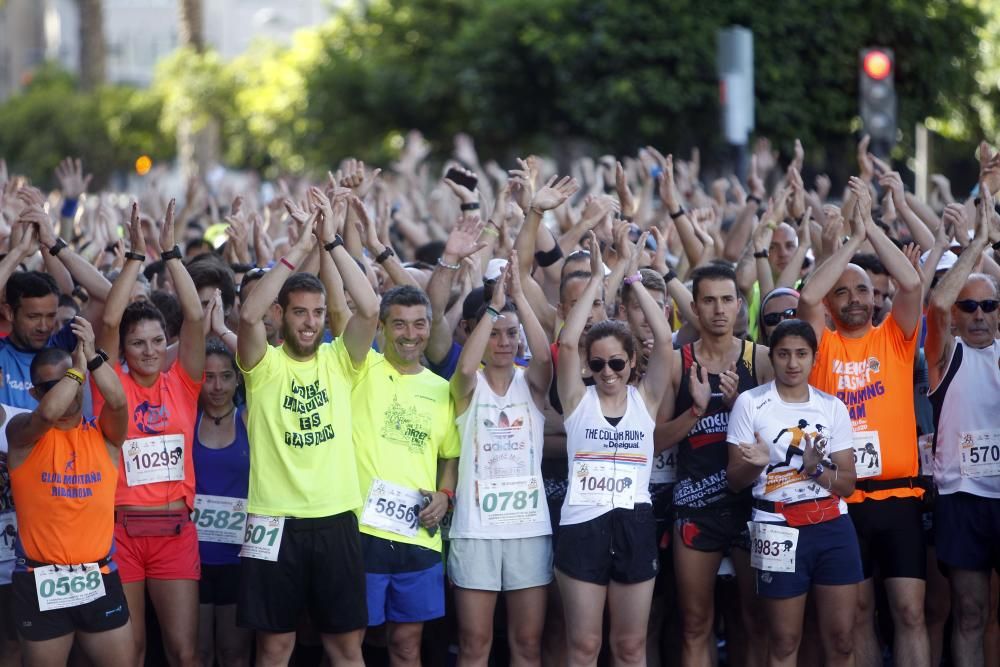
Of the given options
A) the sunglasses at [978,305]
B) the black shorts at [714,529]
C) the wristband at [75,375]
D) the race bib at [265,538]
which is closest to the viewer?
the wristband at [75,375]

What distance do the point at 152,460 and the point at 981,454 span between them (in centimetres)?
392

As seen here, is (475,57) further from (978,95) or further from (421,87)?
(978,95)

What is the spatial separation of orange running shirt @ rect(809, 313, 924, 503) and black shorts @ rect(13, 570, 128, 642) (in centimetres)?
341

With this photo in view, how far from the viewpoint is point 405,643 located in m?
7.07

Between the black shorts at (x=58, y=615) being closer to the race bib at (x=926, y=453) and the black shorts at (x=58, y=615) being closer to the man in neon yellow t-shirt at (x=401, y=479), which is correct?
the man in neon yellow t-shirt at (x=401, y=479)

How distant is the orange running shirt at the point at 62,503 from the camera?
6.63m

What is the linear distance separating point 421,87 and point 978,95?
29.5 ft

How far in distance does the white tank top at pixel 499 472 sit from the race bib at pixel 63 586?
5.39 feet

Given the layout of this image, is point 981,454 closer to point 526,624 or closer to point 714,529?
point 714,529

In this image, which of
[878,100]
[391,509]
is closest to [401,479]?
[391,509]

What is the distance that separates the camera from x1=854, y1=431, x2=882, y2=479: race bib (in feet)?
23.6

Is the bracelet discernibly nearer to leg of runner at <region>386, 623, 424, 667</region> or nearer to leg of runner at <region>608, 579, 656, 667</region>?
leg of runner at <region>386, 623, 424, 667</region>

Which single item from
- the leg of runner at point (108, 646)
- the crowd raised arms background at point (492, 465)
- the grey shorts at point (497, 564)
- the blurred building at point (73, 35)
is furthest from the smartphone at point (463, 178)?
the blurred building at point (73, 35)

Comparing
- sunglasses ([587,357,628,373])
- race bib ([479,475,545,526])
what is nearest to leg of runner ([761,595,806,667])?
race bib ([479,475,545,526])
